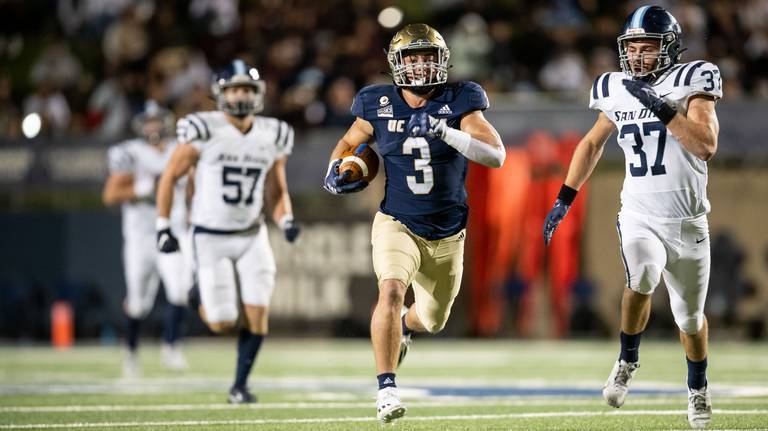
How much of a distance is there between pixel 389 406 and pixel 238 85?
2.73 meters

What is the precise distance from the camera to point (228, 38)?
47.3ft

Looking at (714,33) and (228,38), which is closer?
(714,33)

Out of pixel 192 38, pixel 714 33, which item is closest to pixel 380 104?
pixel 714 33

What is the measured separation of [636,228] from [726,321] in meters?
7.80

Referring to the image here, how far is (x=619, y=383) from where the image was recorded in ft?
17.8

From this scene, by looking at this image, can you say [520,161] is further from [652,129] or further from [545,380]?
[652,129]

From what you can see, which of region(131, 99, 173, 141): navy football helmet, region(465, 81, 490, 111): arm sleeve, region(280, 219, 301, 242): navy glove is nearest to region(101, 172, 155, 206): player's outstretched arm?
region(131, 99, 173, 141): navy football helmet

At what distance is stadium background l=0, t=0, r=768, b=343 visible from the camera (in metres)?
12.7

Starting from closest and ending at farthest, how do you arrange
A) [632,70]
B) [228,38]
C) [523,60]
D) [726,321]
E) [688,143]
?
[688,143] → [632,70] → [726,321] → [523,60] → [228,38]

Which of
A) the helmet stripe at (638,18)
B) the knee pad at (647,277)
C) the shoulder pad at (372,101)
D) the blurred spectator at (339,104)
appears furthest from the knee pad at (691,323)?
the blurred spectator at (339,104)

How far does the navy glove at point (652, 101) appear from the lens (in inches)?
197

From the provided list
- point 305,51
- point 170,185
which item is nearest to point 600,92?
point 170,185

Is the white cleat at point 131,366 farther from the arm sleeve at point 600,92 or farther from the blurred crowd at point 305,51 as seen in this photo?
the arm sleeve at point 600,92

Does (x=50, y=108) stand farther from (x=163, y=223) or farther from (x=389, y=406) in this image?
(x=389, y=406)
